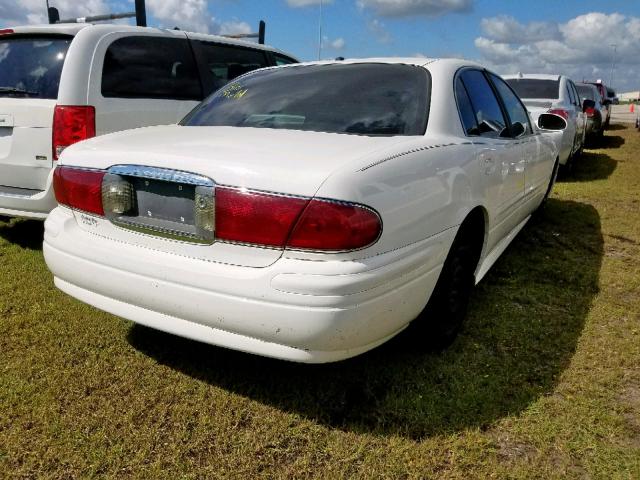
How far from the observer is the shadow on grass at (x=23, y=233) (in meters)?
4.21

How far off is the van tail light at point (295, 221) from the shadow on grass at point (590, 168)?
7.22 metres

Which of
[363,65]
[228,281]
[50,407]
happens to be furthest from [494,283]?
[50,407]

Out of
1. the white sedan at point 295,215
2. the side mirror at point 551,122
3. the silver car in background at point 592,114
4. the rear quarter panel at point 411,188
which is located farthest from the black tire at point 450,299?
the silver car in background at point 592,114

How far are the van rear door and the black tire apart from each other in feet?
8.98

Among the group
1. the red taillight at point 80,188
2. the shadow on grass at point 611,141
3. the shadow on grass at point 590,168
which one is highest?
the red taillight at point 80,188

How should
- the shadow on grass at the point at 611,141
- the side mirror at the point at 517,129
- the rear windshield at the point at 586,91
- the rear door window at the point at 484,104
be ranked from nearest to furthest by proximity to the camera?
1. the rear door window at the point at 484,104
2. the side mirror at the point at 517,129
3. the shadow on grass at the point at 611,141
4. the rear windshield at the point at 586,91

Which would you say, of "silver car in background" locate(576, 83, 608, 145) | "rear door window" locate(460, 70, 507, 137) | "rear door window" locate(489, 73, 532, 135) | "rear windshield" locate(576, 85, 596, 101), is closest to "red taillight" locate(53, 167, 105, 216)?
"rear door window" locate(460, 70, 507, 137)

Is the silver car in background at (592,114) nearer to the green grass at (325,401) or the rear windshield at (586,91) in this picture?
the rear windshield at (586,91)

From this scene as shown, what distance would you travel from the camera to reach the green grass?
6.37 feet

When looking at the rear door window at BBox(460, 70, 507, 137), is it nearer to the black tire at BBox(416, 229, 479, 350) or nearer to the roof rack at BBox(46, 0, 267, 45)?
the black tire at BBox(416, 229, 479, 350)

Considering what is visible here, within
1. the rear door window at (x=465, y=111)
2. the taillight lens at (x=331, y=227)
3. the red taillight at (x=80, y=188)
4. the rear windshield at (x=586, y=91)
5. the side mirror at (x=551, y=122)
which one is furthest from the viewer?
the rear windshield at (x=586, y=91)

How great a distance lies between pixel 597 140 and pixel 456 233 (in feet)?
47.3

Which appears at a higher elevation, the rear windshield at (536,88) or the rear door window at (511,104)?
the rear door window at (511,104)

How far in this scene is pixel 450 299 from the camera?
8.60ft
